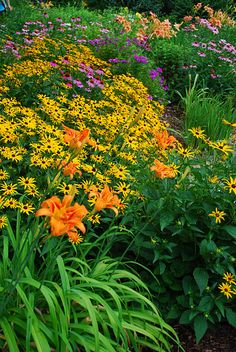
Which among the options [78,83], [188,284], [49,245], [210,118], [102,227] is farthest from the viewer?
[210,118]

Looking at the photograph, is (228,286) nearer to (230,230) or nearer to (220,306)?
(220,306)

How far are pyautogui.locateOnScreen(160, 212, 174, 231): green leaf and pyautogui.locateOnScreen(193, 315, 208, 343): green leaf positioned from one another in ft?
1.70

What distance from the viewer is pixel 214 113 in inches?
215

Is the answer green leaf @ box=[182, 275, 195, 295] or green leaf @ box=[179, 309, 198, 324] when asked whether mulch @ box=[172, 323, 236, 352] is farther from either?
green leaf @ box=[182, 275, 195, 295]

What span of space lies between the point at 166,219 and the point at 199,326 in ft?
1.91

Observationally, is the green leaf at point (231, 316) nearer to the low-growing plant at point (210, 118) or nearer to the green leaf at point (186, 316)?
the green leaf at point (186, 316)

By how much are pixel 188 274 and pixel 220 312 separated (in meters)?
0.28

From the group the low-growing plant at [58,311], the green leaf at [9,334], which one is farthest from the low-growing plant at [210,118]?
the green leaf at [9,334]

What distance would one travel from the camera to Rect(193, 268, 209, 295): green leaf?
2705mm

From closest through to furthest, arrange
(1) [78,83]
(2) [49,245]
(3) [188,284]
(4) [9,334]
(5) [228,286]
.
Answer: (4) [9,334] → (2) [49,245] → (5) [228,286] → (3) [188,284] → (1) [78,83]

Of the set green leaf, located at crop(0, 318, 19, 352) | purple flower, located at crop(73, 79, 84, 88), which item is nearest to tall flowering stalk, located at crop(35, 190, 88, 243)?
green leaf, located at crop(0, 318, 19, 352)

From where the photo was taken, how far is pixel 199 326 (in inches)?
105

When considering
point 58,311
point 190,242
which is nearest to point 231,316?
point 190,242

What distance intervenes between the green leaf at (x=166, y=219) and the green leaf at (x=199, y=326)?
52cm
